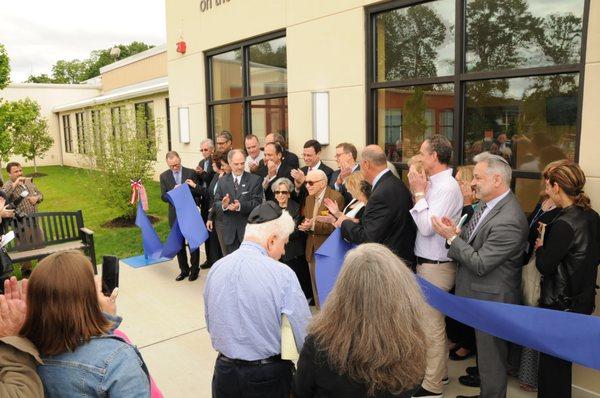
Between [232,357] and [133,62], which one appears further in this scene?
[133,62]

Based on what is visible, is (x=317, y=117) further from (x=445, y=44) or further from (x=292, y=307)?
(x=292, y=307)

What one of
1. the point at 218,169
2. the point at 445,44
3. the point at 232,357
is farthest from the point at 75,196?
the point at 232,357

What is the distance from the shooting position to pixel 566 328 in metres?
3.06

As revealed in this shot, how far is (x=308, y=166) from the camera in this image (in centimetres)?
641

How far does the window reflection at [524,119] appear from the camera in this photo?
441 cm

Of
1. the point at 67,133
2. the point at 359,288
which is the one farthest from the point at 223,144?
the point at 67,133

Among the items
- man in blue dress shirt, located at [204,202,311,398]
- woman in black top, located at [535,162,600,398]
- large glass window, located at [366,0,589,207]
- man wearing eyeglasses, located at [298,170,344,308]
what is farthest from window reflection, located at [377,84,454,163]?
man in blue dress shirt, located at [204,202,311,398]

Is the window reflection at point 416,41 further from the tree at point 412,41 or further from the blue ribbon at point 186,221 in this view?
the blue ribbon at point 186,221

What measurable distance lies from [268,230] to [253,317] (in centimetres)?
50

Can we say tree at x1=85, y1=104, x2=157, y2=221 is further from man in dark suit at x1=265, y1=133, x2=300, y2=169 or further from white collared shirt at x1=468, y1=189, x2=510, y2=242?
white collared shirt at x1=468, y1=189, x2=510, y2=242

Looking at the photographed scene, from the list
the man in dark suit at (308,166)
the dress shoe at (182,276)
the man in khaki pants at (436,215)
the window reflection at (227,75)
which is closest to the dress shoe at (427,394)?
the man in khaki pants at (436,215)

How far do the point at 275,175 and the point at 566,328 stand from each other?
13.9 feet

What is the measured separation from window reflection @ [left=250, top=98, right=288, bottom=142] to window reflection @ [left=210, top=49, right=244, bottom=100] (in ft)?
1.78

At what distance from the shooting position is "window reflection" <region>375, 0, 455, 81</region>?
17.8 ft
